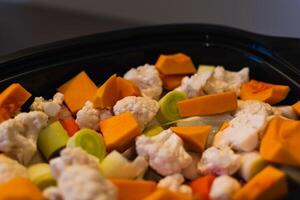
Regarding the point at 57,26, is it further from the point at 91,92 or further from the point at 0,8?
the point at 91,92

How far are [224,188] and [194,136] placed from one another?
12 cm

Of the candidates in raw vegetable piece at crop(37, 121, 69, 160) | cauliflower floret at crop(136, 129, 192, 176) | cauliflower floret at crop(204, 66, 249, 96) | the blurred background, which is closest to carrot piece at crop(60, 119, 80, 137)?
raw vegetable piece at crop(37, 121, 69, 160)

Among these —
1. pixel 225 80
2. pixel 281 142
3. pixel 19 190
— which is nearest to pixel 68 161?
pixel 19 190

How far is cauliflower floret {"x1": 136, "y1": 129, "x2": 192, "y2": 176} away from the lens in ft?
2.24

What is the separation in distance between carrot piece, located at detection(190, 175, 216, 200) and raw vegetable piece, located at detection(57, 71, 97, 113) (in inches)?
10.4

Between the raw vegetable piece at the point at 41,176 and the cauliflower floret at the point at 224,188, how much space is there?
0.21m

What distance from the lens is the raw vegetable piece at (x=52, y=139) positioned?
2.41ft

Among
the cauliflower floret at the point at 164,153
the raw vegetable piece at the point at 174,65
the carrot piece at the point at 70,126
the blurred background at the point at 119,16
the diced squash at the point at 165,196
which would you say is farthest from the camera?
the blurred background at the point at 119,16

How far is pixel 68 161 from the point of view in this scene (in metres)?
0.62

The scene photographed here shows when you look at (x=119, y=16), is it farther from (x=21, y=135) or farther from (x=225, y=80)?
(x=21, y=135)

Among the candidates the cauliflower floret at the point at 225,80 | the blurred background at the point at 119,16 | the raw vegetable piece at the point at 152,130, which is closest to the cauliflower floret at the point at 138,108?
the raw vegetable piece at the point at 152,130

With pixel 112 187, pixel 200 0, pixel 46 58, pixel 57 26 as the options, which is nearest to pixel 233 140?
pixel 112 187

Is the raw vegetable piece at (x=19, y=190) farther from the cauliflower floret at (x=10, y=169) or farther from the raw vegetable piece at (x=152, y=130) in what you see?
the raw vegetable piece at (x=152, y=130)

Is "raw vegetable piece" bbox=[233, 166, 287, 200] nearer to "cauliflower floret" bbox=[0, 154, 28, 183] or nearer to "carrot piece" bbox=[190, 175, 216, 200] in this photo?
"carrot piece" bbox=[190, 175, 216, 200]
